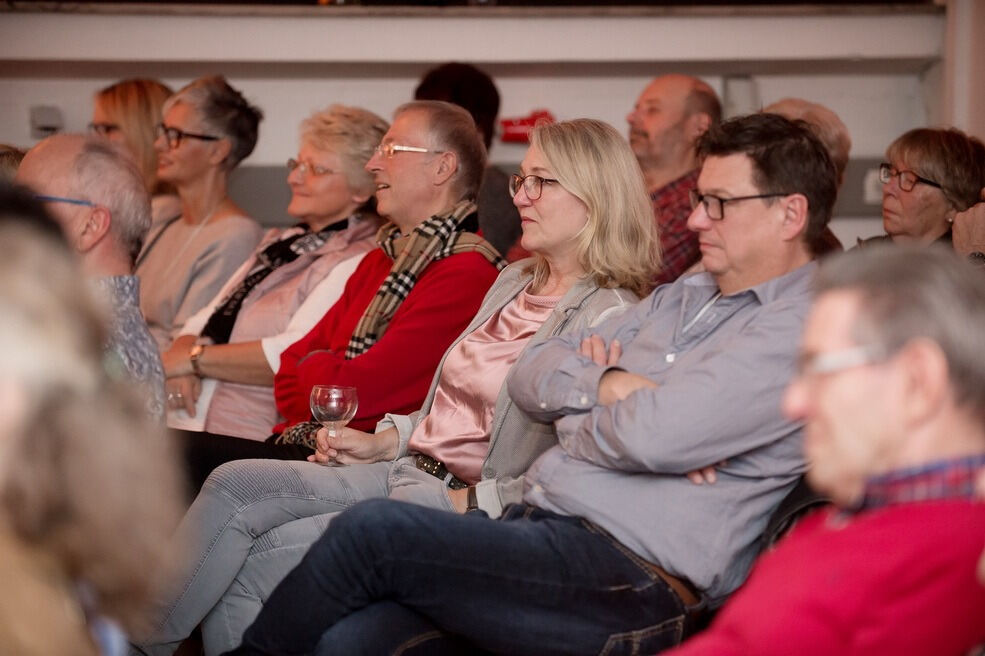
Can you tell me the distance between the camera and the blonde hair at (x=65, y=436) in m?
1.27

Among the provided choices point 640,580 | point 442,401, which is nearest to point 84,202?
point 442,401

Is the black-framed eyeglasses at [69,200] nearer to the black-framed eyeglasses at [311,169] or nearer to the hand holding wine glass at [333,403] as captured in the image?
the hand holding wine glass at [333,403]

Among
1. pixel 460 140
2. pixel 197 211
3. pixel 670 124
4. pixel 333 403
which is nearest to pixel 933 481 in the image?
pixel 333 403

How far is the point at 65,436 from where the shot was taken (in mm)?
1282

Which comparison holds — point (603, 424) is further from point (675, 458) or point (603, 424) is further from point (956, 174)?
point (956, 174)

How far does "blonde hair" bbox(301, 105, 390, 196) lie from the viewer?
13.0 feet

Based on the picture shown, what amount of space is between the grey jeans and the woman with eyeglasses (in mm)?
1503

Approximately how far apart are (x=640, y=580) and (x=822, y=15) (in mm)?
3324

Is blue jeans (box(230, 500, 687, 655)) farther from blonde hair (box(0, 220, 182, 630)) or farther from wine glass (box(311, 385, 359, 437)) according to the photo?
blonde hair (box(0, 220, 182, 630))

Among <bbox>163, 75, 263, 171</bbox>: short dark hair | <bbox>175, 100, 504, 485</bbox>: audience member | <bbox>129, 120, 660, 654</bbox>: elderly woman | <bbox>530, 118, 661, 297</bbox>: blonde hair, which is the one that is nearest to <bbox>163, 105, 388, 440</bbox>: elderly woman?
<bbox>175, 100, 504, 485</bbox>: audience member

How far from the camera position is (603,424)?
2.23 metres

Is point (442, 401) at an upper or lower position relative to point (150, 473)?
lower

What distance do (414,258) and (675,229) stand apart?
931 mm

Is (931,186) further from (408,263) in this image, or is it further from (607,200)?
(408,263)
